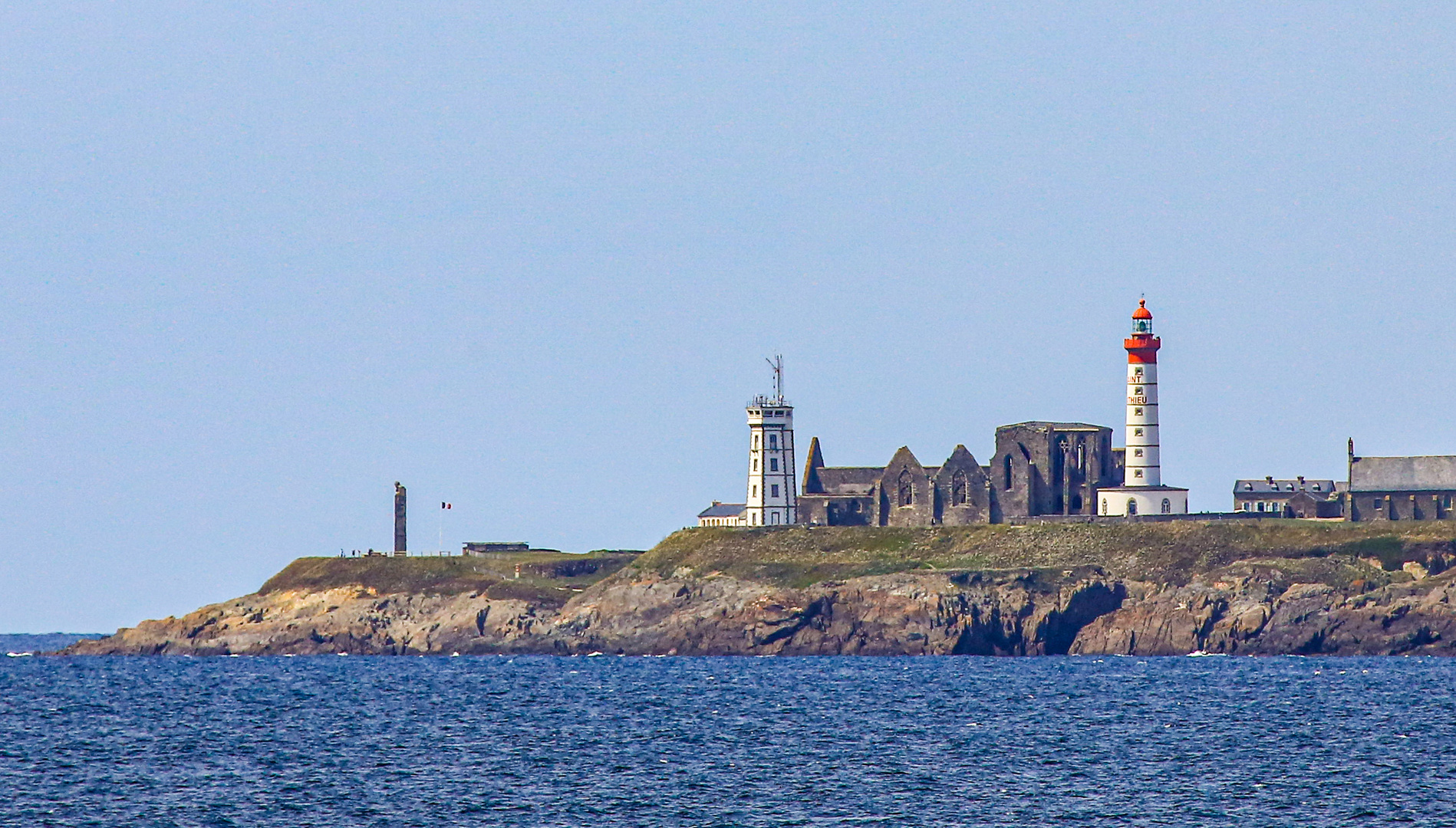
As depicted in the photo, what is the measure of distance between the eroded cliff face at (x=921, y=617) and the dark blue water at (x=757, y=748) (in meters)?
6.46

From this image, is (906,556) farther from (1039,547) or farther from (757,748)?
(757,748)

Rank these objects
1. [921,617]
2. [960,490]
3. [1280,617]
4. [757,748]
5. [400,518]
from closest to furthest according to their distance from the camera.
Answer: [757,748] → [1280,617] → [921,617] → [960,490] → [400,518]

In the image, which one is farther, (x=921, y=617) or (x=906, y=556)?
(x=906, y=556)

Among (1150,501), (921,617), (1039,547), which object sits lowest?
(921,617)

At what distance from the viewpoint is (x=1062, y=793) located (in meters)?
57.7

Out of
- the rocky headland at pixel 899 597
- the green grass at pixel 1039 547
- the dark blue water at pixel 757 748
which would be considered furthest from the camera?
the green grass at pixel 1039 547

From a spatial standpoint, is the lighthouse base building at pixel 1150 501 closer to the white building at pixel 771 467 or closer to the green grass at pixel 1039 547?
the green grass at pixel 1039 547

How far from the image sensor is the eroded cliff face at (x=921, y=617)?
11925 cm

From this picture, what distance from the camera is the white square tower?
152250 millimetres

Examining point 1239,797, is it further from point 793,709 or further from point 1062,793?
point 793,709

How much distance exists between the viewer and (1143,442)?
138000 mm

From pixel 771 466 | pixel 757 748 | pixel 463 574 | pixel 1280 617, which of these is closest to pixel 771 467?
pixel 771 466

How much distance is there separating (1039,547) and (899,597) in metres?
12.3

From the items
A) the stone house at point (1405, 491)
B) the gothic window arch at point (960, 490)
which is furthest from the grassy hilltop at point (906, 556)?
the stone house at point (1405, 491)
